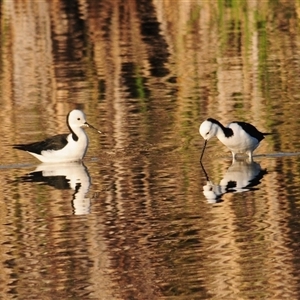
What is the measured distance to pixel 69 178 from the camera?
453 inches

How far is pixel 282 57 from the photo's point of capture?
1870cm

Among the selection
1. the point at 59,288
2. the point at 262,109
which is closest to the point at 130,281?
the point at 59,288

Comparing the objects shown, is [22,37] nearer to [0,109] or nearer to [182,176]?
[0,109]

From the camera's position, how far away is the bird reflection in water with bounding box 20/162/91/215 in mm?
10452

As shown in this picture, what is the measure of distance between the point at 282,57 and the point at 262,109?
14.4 feet

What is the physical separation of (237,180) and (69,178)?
57.7 inches

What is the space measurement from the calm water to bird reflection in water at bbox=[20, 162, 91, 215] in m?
0.02

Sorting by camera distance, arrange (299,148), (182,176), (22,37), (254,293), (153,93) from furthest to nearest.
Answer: (22,37)
(153,93)
(299,148)
(182,176)
(254,293)

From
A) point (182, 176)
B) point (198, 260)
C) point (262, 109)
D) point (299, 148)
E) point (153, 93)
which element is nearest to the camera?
point (198, 260)

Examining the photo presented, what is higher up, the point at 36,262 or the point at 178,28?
the point at 178,28

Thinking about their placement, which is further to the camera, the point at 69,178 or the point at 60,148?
the point at 60,148

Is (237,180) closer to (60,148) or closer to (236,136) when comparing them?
(236,136)

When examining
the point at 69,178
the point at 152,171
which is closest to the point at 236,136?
the point at 152,171

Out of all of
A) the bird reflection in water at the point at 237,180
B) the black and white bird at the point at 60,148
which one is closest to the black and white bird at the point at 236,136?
the bird reflection in water at the point at 237,180
